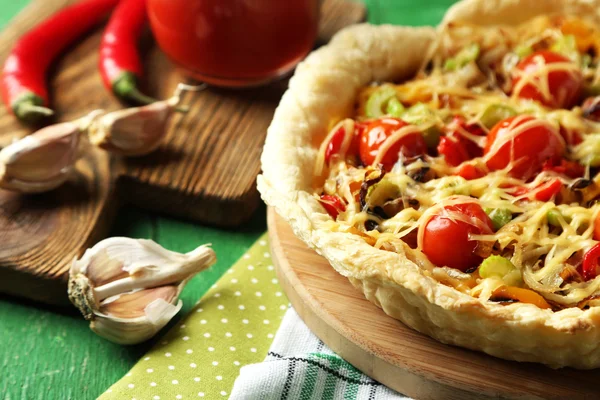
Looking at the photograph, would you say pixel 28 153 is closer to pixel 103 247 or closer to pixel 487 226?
pixel 103 247

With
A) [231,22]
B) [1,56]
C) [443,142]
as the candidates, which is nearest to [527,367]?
[443,142]

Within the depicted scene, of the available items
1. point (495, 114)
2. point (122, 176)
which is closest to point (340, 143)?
point (495, 114)

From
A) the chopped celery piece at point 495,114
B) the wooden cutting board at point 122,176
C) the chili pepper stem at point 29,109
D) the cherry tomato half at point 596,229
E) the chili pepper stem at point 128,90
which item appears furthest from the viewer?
the chili pepper stem at point 128,90

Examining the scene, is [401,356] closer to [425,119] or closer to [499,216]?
[499,216]

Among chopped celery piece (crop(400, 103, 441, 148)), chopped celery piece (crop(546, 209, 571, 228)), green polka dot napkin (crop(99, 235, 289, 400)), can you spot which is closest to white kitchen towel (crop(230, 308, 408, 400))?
green polka dot napkin (crop(99, 235, 289, 400))

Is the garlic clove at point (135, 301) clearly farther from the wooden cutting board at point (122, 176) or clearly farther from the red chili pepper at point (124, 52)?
the red chili pepper at point (124, 52)

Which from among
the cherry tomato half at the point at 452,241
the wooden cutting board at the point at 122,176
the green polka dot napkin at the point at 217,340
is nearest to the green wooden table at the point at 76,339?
the wooden cutting board at the point at 122,176
